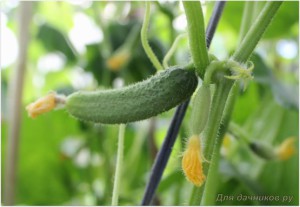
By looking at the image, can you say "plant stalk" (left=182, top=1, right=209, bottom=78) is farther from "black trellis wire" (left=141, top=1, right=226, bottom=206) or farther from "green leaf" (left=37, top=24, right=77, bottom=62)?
"green leaf" (left=37, top=24, right=77, bottom=62)

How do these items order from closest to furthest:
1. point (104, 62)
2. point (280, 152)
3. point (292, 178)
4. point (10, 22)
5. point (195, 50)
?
point (195, 50)
point (280, 152)
point (292, 178)
point (104, 62)
point (10, 22)

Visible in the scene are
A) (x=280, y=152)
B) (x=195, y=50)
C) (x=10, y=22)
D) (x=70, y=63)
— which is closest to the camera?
(x=195, y=50)

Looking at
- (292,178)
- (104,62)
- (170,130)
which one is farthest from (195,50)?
(104,62)

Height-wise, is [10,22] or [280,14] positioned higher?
[280,14]

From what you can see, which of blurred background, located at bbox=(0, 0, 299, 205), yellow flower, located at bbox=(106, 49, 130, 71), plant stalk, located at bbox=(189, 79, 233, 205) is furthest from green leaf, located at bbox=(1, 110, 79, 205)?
plant stalk, located at bbox=(189, 79, 233, 205)

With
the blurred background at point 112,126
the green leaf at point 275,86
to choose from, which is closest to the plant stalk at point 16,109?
the blurred background at point 112,126

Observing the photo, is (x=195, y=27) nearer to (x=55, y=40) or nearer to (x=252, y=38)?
(x=252, y=38)

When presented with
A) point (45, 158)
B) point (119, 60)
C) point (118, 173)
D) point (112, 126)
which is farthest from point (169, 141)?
point (45, 158)

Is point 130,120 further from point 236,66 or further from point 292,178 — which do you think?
point 292,178
